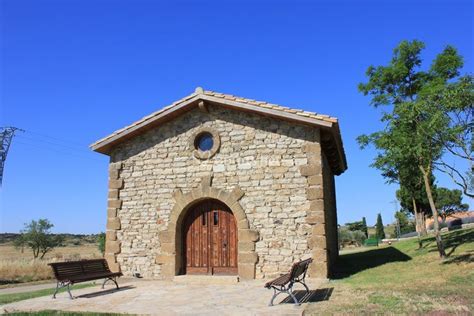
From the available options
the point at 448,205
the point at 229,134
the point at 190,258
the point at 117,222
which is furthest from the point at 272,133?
the point at 448,205

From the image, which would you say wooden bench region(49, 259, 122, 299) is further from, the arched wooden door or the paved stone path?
the arched wooden door

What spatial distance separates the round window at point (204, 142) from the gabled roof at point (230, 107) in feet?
3.08

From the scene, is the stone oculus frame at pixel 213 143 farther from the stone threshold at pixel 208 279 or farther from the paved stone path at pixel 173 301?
the paved stone path at pixel 173 301

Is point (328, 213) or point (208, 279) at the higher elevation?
point (328, 213)

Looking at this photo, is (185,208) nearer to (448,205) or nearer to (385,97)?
(385,97)

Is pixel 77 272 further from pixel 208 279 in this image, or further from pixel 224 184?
pixel 224 184

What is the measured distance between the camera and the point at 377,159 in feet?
40.9

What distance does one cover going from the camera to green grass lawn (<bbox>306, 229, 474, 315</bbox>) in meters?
6.43

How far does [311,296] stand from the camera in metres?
7.92

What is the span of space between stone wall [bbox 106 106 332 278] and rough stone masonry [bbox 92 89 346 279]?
27mm

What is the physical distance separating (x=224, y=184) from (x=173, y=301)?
13.5 feet

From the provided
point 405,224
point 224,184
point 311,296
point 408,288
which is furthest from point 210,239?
point 405,224

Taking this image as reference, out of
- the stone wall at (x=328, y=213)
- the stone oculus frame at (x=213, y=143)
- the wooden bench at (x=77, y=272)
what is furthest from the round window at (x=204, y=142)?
the wooden bench at (x=77, y=272)

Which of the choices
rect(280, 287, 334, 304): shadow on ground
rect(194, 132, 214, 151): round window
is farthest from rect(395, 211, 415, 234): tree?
rect(280, 287, 334, 304): shadow on ground
